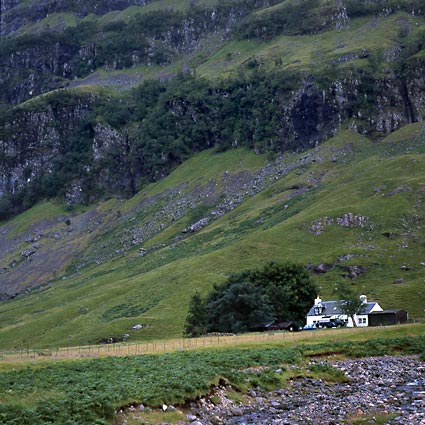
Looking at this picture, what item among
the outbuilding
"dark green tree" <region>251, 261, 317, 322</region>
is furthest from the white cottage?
"dark green tree" <region>251, 261, 317, 322</region>

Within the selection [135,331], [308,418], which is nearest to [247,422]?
[308,418]

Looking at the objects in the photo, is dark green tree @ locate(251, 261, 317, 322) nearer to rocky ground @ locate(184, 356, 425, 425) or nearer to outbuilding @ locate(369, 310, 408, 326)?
outbuilding @ locate(369, 310, 408, 326)

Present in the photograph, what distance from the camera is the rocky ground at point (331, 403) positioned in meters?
40.6

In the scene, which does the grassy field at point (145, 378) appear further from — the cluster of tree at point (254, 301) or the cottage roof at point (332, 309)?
the cottage roof at point (332, 309)

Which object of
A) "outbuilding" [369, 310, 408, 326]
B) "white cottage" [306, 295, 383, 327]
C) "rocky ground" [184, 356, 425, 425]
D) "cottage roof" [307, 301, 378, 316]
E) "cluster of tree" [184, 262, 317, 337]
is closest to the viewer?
"rocky ground" [184, 356, 425, 425]

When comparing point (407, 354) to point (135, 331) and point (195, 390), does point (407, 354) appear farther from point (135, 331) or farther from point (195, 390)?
point (135, 331)

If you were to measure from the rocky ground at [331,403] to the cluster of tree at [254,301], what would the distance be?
57821mm

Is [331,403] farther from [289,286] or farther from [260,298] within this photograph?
[289,286]

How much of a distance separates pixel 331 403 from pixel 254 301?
232ft

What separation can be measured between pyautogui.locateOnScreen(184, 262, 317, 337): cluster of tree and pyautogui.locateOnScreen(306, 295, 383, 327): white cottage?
2.79 m

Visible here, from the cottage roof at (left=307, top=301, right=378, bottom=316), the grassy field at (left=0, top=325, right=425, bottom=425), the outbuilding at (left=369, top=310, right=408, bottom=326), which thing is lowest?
the outbuilding at (left=369, top=310, right=408, bottom=326)

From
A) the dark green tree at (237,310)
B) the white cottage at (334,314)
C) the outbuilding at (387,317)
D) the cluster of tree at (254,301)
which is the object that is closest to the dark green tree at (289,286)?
the cluster of tree at (254,301)

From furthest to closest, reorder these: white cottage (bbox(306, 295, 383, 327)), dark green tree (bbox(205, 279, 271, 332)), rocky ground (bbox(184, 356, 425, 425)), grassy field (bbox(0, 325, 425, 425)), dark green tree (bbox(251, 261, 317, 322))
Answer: dark green tree (bbox(251, 261, 317, 322)) → white cottage (bbox(306, 295, 383, 327)) → dark green tree (bbox(205, 279, 271, 332)) → rocky ground (bbox(184, 356, 425, 425)) → grassy field (bbox(0, 325, 425, 425))

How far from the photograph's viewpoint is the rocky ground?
133 feet
